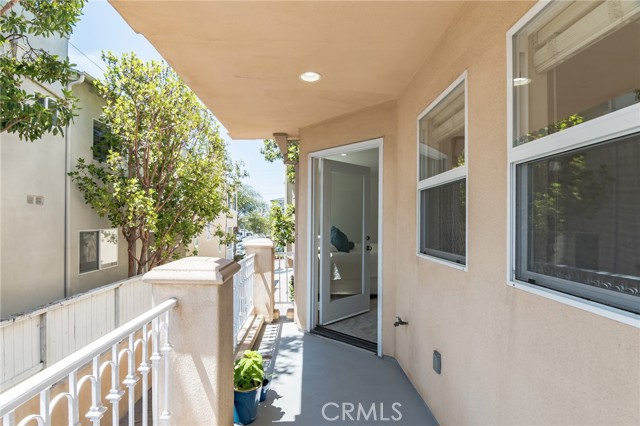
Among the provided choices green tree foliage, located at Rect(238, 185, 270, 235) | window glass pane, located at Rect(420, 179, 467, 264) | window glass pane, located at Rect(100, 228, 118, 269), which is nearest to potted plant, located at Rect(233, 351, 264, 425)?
window glass pane, located at Rect(420, 179, 467, 264)

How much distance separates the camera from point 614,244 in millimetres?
953

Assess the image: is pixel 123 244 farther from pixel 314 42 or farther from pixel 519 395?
pixel 519 395

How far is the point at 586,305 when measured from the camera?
3.26 ft

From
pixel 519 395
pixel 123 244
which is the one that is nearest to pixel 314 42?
pixel 519 395

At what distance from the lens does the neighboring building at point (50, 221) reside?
4.45 m

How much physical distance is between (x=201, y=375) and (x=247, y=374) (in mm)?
685

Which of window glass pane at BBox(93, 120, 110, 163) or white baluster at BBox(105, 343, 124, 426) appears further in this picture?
window glass pane at BBox(93, 120, 110, 163)

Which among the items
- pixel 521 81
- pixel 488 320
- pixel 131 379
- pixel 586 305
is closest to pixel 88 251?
pixel 131 379

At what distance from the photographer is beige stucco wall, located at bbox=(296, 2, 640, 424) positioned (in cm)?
96

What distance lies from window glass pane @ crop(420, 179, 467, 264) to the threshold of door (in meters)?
1.49

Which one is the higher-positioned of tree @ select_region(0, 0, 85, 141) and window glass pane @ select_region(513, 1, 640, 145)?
Answer: tree @ select_region(0, 0, 85, 141)

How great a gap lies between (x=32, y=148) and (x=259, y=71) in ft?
15.1

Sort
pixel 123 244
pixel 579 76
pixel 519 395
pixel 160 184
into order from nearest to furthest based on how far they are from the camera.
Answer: pixel 579 76 → pixel 519 395 → pixel 160 184 → pixel 123 244

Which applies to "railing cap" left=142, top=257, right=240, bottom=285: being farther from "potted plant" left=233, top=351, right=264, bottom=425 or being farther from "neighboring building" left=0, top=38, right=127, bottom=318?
"neighboring building" left=0, top=38, right=127, bottom=318
